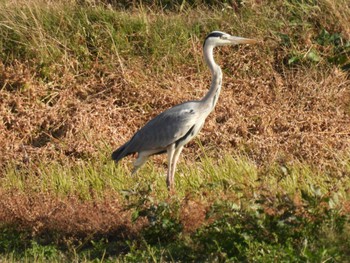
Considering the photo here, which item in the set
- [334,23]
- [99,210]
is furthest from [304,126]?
[99,210]

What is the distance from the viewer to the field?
859 centimetres

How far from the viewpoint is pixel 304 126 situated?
11711 millimetres

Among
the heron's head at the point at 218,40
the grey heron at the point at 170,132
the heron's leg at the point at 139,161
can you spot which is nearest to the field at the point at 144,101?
the heron's leg at the point at 139,161

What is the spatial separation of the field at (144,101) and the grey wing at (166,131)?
1.09 feet

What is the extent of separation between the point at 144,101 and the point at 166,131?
2.30 m

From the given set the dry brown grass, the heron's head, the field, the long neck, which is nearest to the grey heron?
the long neck

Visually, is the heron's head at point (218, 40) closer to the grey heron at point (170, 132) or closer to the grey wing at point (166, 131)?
the grey heron at point (170, 132)

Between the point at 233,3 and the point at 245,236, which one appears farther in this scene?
the point at 233,3

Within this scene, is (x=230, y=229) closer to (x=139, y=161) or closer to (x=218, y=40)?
(x=139, y=161)

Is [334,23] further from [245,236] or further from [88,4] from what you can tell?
[245,236]

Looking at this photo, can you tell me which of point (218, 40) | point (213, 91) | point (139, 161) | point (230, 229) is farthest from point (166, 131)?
point (230, 229)

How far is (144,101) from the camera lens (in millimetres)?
12141

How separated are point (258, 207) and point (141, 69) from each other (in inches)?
221

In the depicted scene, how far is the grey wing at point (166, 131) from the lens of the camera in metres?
9.86
